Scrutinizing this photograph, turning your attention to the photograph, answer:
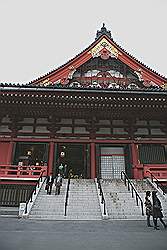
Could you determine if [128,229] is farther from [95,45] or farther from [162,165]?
[95,45]

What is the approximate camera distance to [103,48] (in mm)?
21422

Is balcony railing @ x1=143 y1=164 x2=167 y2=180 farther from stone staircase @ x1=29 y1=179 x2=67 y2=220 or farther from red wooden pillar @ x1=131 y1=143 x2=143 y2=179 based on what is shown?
stone staircase @ x1=29 y1=179 x2=67 y2=220

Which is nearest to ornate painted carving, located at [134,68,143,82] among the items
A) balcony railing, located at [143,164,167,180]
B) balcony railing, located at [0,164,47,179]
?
balcony railing, located at [143,164,167,180]

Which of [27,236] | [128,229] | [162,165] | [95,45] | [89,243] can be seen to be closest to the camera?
[89,243]

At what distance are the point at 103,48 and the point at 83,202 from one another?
14.4 metres

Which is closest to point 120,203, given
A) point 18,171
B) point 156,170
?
point 156,170

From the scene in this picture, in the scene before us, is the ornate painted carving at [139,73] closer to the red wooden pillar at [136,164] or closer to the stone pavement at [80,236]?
the red wooden pillar at [136,164]

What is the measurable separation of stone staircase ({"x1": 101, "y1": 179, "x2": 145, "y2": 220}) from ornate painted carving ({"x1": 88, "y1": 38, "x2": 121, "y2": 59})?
38.1ft

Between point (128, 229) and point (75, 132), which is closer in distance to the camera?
point (128, 229)

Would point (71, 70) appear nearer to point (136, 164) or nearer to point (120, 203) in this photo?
point (136, 164)

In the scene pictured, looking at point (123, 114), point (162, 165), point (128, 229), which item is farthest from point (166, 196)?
point (123, 114)

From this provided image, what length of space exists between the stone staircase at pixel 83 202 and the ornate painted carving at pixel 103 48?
37.7 ft

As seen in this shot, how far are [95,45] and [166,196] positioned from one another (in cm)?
1434

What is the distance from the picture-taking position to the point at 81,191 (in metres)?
A: 12.8
